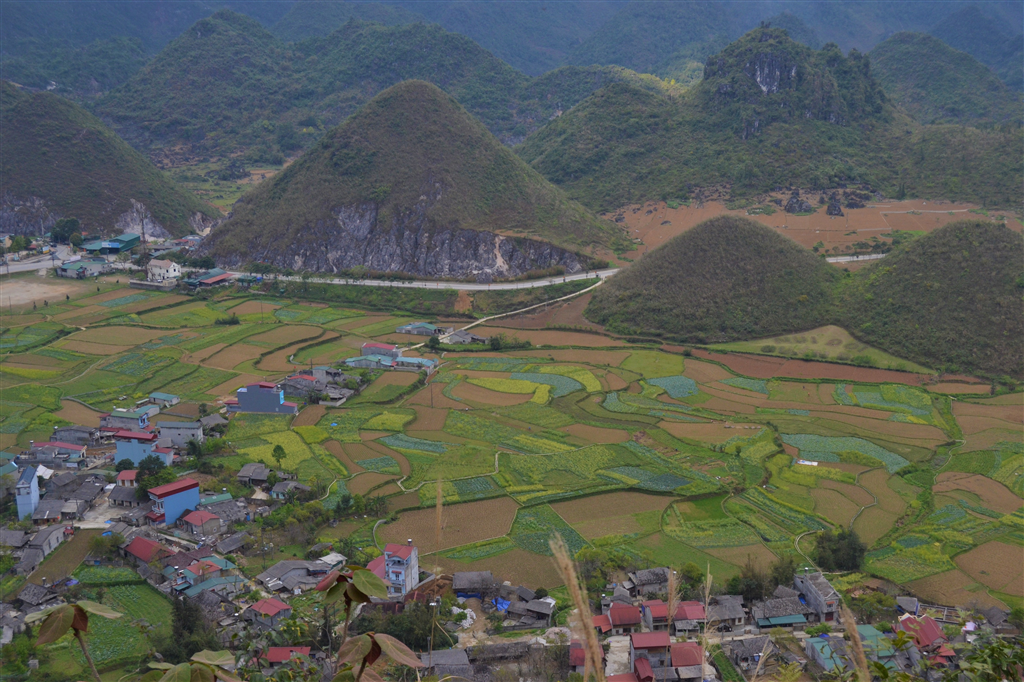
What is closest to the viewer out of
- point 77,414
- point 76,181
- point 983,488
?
point 983,488

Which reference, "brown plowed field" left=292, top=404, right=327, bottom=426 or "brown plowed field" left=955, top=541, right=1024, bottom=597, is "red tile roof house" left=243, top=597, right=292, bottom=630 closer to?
"brown plowed field" left=292, top=404, right=327, bottom=426

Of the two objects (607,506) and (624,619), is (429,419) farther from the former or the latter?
(624,619)

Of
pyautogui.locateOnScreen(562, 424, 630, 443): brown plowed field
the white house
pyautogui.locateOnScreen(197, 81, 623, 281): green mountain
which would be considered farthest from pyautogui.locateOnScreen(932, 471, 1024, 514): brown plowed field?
the white house

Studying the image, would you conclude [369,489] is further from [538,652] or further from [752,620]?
[752,620]

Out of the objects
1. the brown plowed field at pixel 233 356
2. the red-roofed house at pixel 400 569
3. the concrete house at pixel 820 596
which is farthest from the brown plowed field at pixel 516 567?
the brown plowed field at pixel 233 356

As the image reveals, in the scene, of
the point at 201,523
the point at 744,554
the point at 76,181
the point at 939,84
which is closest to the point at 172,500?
the point at 201,523

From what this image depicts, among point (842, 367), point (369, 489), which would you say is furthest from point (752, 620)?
point (842, 367)

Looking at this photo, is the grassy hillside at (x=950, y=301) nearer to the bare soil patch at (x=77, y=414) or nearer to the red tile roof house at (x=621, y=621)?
the red tile roof house at (x=621, y=621)
